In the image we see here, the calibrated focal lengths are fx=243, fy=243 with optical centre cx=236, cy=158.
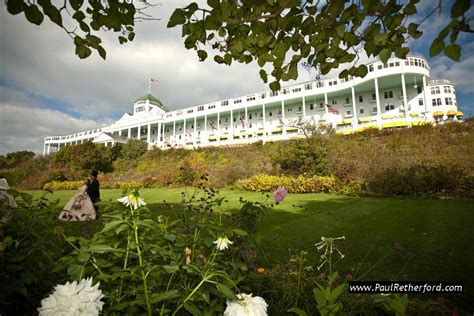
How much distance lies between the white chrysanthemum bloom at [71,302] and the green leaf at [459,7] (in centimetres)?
200

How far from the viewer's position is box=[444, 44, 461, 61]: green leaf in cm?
117

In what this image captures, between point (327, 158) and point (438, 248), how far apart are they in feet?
37.8

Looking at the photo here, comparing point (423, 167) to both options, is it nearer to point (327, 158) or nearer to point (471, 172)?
point (471, 172)

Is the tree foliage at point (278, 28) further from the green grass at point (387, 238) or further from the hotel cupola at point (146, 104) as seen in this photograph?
the hotel cupola at point (146, 104)

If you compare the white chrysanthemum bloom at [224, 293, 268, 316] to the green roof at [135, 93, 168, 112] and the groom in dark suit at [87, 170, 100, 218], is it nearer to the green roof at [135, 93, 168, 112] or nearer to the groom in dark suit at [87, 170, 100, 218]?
the groom in dark suit at [87, 170, 100, 218]

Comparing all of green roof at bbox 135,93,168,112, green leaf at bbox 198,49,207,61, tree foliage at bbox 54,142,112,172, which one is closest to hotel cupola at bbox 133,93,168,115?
green roof at bbox 135,93,168,112

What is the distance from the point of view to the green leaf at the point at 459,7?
42.6 inches

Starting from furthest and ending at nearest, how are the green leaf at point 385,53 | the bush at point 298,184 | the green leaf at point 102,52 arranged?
the bush at point 298,184, the green leaf at point 102,52, the green leaf at point 385,53

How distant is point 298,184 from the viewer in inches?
552

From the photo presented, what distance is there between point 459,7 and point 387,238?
5176mm

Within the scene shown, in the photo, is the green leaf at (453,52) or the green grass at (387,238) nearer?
the green leaf at (453,52)

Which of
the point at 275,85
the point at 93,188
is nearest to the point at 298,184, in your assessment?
the point at 93,188

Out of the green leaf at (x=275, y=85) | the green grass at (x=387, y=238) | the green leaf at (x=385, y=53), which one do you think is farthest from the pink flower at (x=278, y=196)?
the green leaf at (x=385, y=53)

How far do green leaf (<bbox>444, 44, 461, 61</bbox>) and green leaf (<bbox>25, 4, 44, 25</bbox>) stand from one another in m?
2.20
